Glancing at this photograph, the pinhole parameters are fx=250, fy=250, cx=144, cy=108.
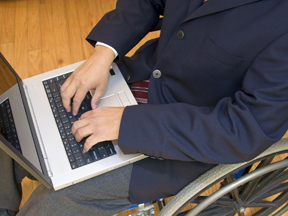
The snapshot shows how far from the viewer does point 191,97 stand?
0.73m

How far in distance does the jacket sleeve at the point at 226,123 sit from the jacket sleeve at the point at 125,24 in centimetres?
27

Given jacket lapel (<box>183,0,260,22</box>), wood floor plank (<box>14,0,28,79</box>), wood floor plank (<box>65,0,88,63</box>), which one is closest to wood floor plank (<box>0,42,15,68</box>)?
wood floor plank (<box>14,0,28,79</box>)

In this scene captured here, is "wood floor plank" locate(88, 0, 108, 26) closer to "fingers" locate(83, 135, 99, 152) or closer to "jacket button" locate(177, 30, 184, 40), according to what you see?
"jacket button" locate(177, 30, 184, 40)

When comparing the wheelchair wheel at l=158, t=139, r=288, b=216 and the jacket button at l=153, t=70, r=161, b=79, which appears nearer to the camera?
the wheelchair wheel at l=158, t=139, r=288, b=216

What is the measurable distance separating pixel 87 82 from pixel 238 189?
0.61 m

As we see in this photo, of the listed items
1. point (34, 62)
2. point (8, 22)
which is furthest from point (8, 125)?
point (8, 22)

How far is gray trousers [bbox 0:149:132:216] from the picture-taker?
650mm

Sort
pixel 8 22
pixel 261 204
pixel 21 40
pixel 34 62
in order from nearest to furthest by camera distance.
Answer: pixel 261 204 < pixel 34 62 < pixel 21 40 < pixel 8 22

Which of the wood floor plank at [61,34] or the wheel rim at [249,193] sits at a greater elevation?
the wheel rim at [249,193]

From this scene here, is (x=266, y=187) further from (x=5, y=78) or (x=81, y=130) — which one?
(x=5, y=78)

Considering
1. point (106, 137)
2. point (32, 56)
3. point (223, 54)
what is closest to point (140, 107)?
point (106, 137)

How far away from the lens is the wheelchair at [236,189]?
610 millimetres

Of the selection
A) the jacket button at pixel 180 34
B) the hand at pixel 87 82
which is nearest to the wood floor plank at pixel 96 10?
the hand at pixel 87 82

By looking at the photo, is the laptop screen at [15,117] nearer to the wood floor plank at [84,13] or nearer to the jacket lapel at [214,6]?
the jacket lapel at [214,6]
